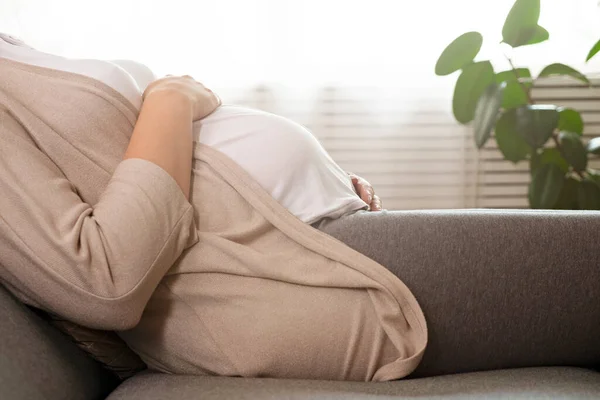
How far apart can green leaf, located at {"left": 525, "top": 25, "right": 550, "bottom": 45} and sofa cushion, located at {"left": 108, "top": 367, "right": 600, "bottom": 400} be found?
1744mm

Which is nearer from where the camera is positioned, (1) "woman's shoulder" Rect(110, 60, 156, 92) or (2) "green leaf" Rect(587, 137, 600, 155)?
(1) "woman's shoulder" Rect(110, 60, 156, 92)

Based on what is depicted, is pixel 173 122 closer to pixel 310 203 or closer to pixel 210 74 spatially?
pixel 310 203

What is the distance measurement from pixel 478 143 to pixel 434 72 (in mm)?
347

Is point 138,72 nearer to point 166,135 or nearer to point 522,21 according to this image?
point 166,135

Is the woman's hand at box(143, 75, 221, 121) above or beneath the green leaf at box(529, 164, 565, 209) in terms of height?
above

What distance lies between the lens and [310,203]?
46.1 inches

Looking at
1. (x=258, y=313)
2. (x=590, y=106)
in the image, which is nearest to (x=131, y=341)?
(x=258, y=313)

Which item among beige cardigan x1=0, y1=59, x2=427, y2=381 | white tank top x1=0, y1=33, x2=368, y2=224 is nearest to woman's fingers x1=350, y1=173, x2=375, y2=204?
white tank top x1=0, y1=33, x2=368, y2=224

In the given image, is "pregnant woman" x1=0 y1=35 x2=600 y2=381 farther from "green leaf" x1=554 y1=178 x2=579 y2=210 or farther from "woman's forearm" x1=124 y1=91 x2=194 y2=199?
"green leaf" x1=554 y1=178 x2=579 y2=210

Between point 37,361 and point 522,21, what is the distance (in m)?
2.15

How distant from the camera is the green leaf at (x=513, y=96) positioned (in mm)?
2689

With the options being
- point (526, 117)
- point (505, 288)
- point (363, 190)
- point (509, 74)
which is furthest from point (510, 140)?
point (505, 288)

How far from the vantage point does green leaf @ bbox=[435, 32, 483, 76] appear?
8.67 feet

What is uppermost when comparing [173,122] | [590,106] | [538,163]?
[173,122]
